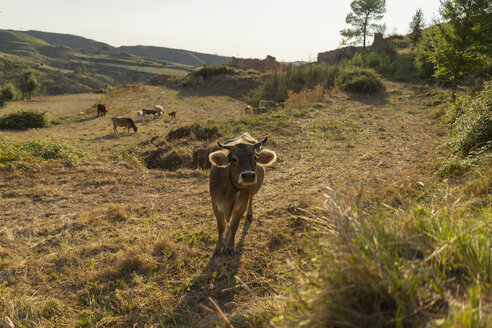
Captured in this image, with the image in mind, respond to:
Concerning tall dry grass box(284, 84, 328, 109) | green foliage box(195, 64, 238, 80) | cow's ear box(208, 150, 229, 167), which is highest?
green foliage box(195, 64, 238, 80)

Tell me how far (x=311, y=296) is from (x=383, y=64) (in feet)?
111

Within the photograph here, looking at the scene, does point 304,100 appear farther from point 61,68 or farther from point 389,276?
point 61,68

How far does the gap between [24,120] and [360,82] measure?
2581 centimetres

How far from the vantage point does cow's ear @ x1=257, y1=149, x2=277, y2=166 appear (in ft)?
15.7

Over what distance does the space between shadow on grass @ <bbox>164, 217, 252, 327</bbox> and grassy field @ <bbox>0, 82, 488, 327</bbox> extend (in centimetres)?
2

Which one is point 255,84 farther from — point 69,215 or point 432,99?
point 69,215

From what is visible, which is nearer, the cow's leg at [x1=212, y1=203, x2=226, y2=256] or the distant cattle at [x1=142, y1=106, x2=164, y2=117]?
the cow's leg at [x1=212, y1=203, x2=226, y2=256]

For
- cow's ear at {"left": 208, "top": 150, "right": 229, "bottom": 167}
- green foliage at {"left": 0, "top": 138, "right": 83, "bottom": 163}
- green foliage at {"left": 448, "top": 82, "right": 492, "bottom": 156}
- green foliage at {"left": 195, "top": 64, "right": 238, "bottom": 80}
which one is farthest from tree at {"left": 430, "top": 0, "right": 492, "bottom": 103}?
green foliage at {"left": 195, "top": 64, "right": 238, "bottom": 80}

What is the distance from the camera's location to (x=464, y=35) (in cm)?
1484

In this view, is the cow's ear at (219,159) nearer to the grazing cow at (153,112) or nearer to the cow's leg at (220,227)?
the cow's leg at (220,227)

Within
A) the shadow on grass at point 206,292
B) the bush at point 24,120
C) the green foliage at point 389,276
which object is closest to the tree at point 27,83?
the bush at point 24,120

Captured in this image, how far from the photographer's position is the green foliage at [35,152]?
8.72 meters

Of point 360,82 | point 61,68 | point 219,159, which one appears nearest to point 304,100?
point 360,82

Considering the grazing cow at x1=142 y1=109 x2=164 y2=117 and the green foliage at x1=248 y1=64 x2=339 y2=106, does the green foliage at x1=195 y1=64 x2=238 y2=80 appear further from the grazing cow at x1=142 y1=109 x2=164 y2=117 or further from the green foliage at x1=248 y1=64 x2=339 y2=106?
the grazing cow at x1=142 y1=109 x2=164 y2=117
